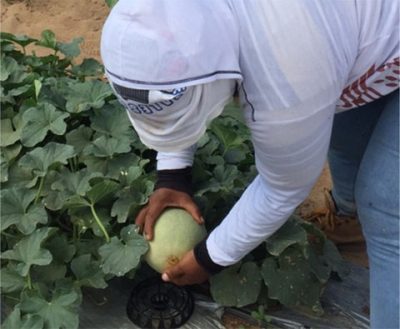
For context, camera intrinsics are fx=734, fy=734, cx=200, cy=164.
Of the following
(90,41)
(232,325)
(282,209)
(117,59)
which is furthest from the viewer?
(90,41)

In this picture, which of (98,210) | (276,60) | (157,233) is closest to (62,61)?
→ (98,210)

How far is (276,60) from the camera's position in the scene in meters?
1.21

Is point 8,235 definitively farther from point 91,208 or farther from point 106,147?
point 106,147

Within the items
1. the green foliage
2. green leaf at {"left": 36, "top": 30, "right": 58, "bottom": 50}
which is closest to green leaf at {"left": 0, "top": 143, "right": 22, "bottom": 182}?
the green foliage

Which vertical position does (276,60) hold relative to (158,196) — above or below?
above

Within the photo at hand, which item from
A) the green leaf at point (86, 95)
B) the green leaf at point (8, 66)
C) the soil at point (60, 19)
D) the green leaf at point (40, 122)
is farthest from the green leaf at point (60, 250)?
the soil at point (60, 19)

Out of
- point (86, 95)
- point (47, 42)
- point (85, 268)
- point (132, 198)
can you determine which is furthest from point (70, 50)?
point (85, 268)

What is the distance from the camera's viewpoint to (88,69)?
8.30 ft

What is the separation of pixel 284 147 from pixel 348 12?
0.84ft

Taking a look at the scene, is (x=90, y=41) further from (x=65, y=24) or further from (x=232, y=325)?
(x=232, y=325)

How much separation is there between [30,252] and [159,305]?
38 centimetres

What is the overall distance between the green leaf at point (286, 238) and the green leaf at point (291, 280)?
0.18 feet

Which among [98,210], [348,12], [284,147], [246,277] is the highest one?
[348,12]

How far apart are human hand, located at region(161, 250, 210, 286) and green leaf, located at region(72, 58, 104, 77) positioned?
940 millimetres
